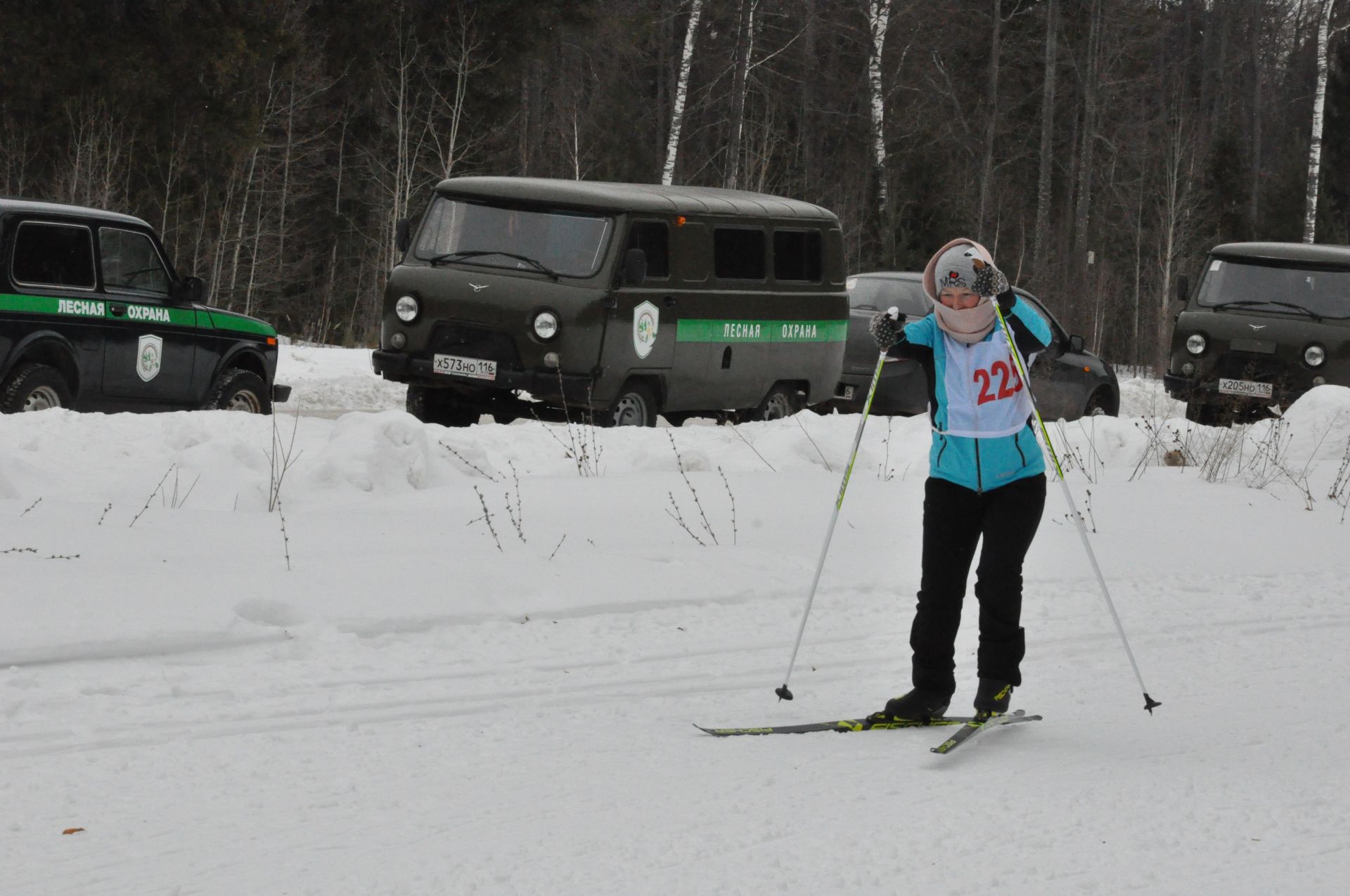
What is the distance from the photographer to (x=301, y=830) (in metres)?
4.36

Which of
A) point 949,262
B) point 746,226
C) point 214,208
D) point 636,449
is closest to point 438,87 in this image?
point 214,208

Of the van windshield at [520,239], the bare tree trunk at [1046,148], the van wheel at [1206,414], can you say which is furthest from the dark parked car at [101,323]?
the bare tree trunk at [1046,148]

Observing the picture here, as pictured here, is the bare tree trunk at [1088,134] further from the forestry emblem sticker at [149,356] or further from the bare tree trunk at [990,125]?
the forestry emblem sticker at [149,356]

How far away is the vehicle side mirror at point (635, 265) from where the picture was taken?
1275 centimetres

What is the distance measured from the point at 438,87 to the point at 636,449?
2391cm

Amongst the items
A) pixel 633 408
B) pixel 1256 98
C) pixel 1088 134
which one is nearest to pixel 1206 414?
pixel 633 408

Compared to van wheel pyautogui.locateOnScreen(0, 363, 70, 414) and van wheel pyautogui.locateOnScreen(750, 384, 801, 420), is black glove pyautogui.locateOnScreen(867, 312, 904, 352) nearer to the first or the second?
van wheel pyautogui.locateOnScreen(0, 363, 70, 414)

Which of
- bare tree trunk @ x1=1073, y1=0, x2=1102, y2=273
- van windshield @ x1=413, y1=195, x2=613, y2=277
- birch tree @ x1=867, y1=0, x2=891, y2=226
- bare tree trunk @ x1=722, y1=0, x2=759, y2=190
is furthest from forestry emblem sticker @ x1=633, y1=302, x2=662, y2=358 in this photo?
bare tree trunk @ x1=1073, y1=0, x2=1102, y2=273

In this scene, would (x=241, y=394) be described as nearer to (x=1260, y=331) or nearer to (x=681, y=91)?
(x=1260, y=331)

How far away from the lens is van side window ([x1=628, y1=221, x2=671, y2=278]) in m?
13.1

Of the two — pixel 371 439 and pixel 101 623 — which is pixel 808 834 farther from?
pixel 371 439

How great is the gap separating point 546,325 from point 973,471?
7.29m

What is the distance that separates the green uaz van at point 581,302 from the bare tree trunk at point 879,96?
72.4ft

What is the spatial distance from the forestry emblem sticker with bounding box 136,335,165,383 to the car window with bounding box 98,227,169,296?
327 mm
